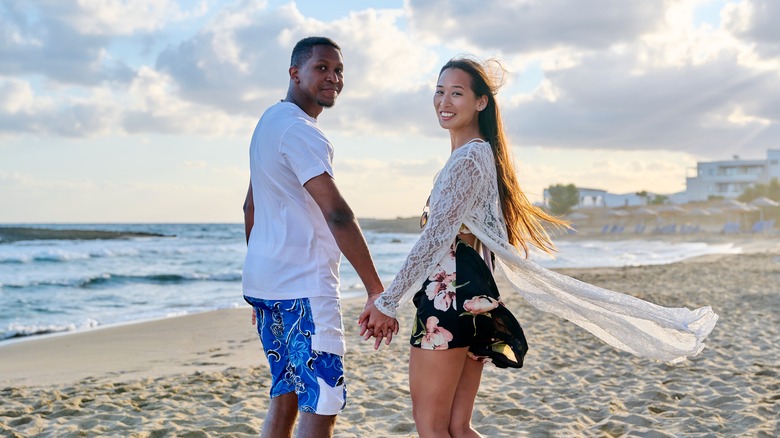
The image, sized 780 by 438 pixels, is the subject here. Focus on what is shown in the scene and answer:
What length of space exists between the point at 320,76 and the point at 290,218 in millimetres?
565

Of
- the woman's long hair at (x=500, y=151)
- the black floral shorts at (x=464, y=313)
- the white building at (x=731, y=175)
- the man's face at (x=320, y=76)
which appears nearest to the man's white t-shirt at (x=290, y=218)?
the man's face at (x=320, y=76)

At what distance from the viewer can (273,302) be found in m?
2.51

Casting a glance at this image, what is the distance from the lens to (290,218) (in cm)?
248

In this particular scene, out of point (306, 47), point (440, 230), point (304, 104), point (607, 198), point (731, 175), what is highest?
point (731, 175)

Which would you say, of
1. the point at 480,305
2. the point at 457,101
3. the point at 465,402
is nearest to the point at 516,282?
the point at 480,305

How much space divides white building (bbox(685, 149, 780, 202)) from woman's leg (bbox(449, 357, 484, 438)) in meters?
71.4

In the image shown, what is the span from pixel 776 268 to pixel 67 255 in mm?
23363

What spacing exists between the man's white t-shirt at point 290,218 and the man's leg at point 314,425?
42 cm

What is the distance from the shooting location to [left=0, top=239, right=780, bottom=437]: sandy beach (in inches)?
173

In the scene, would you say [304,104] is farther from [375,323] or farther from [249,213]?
[375,323]

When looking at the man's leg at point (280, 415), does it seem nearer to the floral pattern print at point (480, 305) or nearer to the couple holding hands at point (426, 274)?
the couple holding hands at point (426, 274)

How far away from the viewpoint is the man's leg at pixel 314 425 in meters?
2.38

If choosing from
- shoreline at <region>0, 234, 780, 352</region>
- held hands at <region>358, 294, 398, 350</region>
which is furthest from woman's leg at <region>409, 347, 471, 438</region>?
shoreline at <region>0, 234, 780, 352</region>

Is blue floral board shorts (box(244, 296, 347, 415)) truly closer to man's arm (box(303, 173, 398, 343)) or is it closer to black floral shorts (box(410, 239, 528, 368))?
man's arm (box(303, 173, 398, 343))
